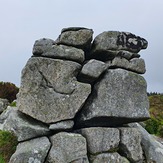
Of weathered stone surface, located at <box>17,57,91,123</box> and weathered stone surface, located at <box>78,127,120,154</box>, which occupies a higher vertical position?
weathered stone surface, located at <box>17,57,91,123</box>

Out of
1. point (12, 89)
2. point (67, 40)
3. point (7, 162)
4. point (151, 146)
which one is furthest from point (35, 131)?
point (12, 89)

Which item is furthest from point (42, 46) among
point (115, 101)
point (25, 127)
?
point (115, 101)

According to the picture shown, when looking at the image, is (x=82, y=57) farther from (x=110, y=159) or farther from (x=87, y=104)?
(x=110, y=159)

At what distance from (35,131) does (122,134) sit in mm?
3871

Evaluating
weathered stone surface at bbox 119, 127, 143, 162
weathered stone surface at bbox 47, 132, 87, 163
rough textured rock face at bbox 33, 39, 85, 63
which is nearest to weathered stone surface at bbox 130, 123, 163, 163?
weathered stone surface at bbox 119, 127, 143, 162

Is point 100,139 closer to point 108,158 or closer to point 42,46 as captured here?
point 108,158

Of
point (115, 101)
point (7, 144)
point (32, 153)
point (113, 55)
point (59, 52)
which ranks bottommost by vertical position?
point (7, 144)

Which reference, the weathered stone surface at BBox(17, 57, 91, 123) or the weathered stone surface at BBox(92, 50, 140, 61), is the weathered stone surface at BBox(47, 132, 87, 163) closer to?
the weathered stone surface at BBox(17, 57, 91, 123)

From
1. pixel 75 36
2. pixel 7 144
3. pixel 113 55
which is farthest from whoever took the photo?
pixel 113 55

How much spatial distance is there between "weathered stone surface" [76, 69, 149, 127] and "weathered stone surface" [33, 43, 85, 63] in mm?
1528

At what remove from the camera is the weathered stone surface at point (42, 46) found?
13.0m

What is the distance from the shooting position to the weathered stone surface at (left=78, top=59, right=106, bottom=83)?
41.9 feet

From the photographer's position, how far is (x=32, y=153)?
11234 mm

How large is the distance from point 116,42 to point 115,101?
288 cm
